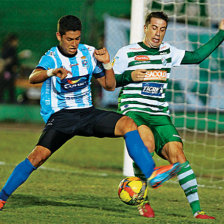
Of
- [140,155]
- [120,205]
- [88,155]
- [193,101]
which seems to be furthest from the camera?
[193,101]

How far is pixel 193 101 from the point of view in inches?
591

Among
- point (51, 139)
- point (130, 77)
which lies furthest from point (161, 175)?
point (130, 77)

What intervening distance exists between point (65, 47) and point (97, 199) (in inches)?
73.7

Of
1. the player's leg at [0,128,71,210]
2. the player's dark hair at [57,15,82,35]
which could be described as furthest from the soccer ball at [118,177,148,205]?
the player's dark hair at [57,15,82,35]

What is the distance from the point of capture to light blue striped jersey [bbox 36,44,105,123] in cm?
559

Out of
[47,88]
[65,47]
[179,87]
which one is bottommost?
[179,87]

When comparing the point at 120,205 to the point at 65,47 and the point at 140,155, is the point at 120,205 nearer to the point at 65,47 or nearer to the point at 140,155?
the point at 140,155

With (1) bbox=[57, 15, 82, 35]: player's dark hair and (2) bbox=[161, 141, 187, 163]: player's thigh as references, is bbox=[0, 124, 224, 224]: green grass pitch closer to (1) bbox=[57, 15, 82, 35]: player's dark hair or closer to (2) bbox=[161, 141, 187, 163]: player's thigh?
(2) bbox=[161, 141, 187, 163]: player's thigh

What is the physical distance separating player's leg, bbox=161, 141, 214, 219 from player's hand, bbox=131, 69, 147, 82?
0.67 meters

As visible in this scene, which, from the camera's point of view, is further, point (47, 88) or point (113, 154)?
point (113, 154)

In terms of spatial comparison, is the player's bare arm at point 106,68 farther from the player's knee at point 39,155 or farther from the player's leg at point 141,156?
the player's knee at point 39,155

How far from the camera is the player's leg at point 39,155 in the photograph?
550 cm

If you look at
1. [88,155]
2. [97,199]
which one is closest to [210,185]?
[97,199]

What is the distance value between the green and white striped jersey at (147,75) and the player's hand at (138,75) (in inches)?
5.8
